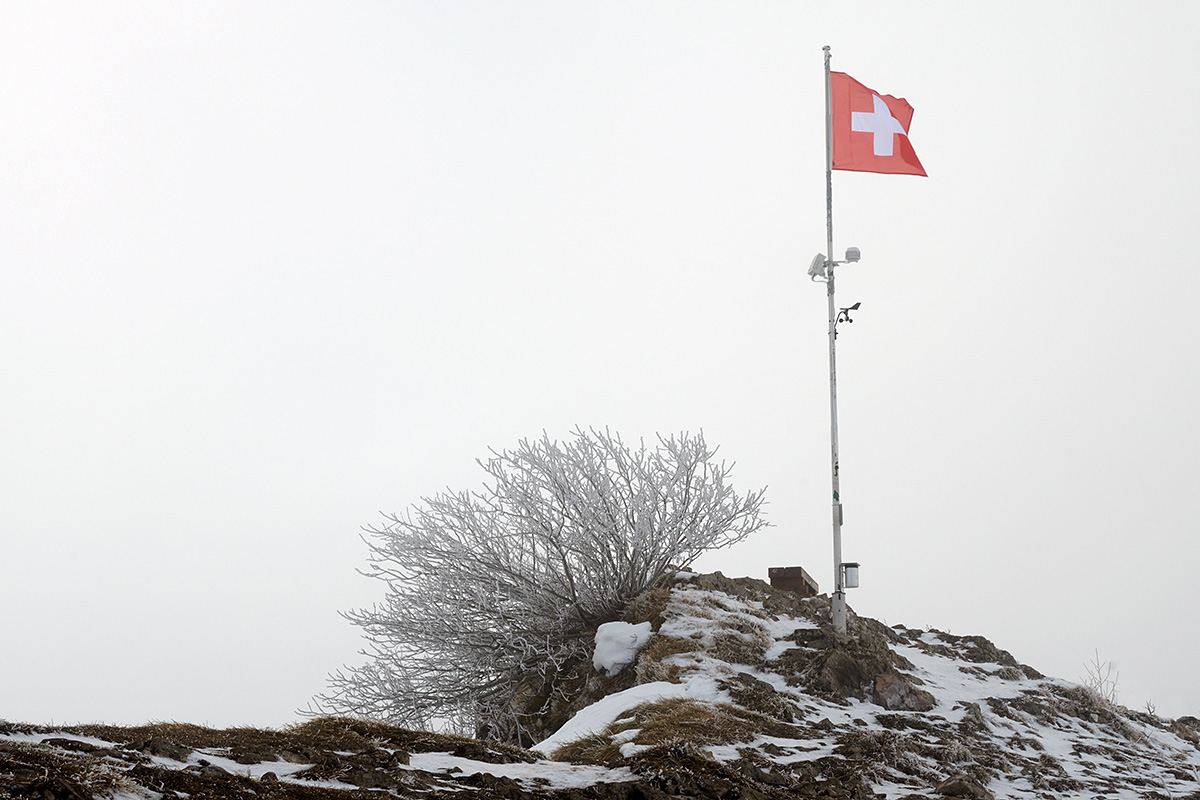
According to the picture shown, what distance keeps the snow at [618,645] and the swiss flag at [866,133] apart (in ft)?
26.4

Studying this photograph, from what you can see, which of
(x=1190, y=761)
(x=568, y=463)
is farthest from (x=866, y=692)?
(x=568, y=463)

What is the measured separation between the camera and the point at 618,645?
13930 mm

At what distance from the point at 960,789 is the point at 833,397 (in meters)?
7.27

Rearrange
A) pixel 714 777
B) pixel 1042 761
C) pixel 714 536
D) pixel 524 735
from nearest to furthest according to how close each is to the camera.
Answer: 1. pixel 714 777
2. pixel 1042 761
3. pixel 524 735
4. pixel 714 536

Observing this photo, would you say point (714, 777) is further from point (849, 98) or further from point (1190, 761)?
point (849, 98)

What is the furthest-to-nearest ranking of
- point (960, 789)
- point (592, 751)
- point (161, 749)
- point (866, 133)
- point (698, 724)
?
point (866, 133) < point (698, 724) < point (592, 751) < point (960, 789) < point (161, 749)

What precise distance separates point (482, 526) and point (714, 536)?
3.80 metres

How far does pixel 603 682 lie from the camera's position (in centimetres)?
1376

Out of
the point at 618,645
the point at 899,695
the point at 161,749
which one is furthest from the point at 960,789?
the point at 161,749

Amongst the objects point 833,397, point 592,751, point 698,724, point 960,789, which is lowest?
point 960,789

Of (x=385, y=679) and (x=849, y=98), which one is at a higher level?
(x=849, y=98)

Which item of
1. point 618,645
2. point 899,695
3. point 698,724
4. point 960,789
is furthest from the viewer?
point 618,645

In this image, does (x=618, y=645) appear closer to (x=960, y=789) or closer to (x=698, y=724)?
(x=698, y=724)

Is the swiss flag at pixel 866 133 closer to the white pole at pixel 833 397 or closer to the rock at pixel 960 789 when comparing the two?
the white pole at pixel 833 397
